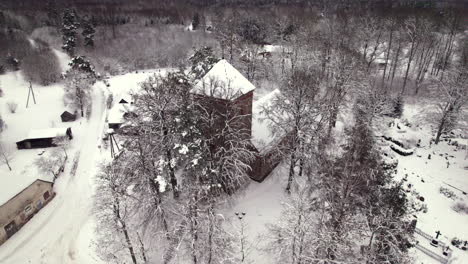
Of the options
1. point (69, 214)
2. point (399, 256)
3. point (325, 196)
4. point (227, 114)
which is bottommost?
point (69, 214)

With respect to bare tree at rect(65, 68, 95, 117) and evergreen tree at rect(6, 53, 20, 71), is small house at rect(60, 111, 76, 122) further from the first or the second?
evergreen tree at rect(6, 53, 20, 71)

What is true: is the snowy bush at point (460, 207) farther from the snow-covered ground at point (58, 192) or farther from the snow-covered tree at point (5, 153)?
the snow-covered tree at point (5, 153)

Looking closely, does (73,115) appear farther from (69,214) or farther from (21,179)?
(69,214)

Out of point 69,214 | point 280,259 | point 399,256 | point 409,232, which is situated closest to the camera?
point 399,256

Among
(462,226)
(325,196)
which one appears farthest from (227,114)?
(462,226)

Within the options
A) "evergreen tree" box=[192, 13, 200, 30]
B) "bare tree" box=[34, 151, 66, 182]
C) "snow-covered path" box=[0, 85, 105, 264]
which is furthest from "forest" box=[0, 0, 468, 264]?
"evergreen tree" box=[192, 13, 200, 30]

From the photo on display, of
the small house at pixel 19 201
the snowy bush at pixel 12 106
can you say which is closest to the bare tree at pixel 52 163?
the small house at pixel 19 201
